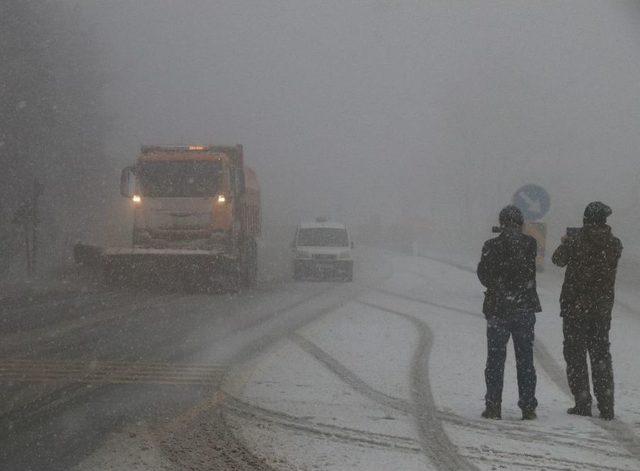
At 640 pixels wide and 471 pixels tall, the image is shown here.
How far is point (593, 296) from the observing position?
7012 mm

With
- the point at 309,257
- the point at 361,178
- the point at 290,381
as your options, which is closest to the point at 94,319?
the point at 290,381

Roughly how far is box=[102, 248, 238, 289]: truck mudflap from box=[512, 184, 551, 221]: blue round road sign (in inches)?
248

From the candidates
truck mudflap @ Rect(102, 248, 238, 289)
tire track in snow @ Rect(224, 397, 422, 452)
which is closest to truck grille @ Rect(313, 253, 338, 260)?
truck mudflap @ Rect(102, 248, 238, 289)

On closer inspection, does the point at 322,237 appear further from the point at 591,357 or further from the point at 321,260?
the point at 591,357

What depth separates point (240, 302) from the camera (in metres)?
17.6

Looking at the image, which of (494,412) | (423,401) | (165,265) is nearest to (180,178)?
(165,265)

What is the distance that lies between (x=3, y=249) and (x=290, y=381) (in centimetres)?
2665

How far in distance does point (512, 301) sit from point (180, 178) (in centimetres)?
1317

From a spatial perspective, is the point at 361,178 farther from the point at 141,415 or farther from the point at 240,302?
the point at 141,415

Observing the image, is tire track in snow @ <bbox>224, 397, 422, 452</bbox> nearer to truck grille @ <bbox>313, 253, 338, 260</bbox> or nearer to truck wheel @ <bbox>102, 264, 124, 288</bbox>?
truck wheel @ <bbox>102, 264, 124, 288</bbox>

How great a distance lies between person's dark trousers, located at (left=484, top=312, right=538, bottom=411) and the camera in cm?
688

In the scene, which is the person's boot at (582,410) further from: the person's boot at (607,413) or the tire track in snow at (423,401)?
the tire track in snow at (423,401)

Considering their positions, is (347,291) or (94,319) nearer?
(94,319)

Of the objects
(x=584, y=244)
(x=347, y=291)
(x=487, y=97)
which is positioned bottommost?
(x=347, y=291)
